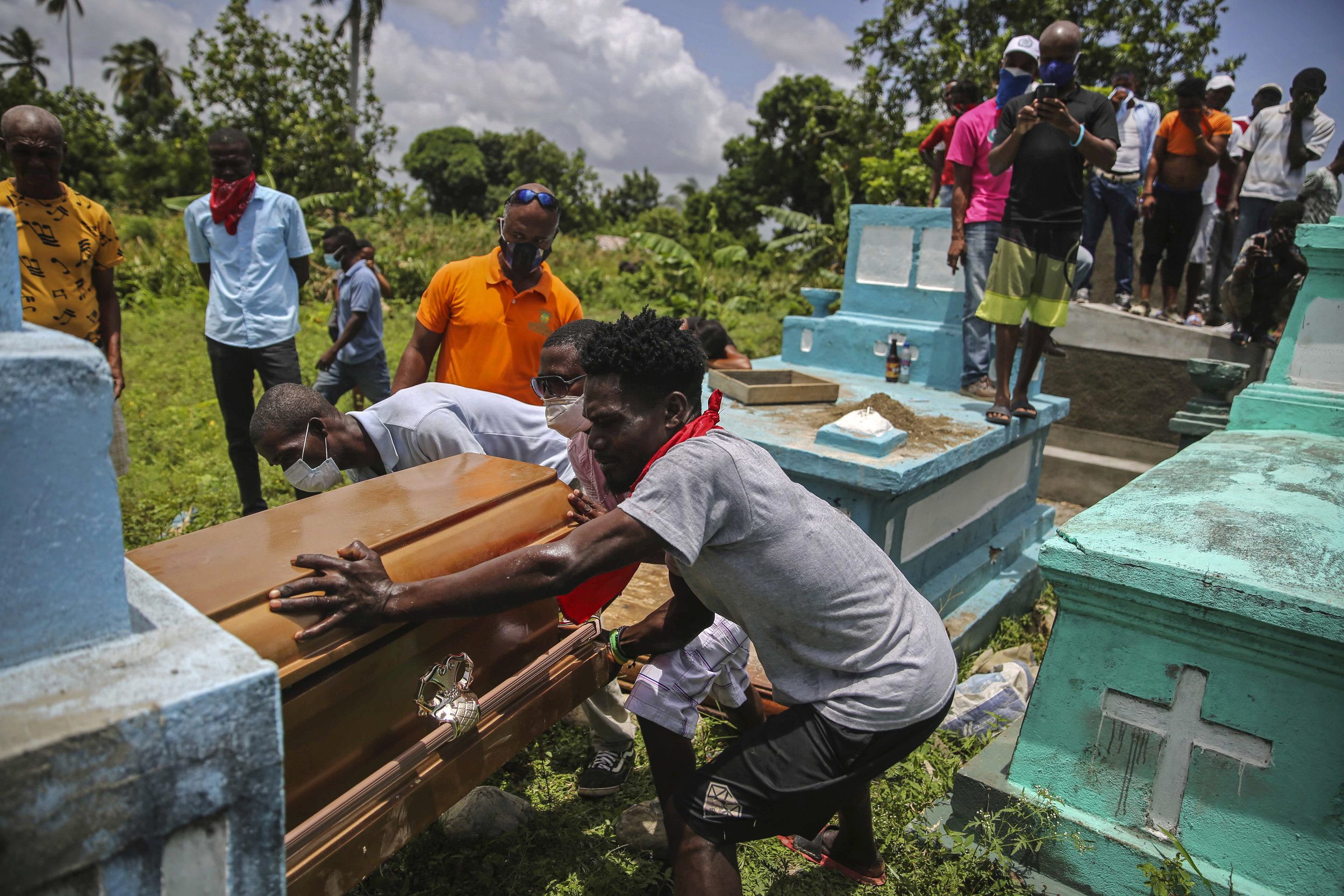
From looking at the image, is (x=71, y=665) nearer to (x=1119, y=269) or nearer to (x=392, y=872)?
(x=392, y=872)

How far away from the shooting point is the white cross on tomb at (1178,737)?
2115 millimetres

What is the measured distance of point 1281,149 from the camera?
6348 mm

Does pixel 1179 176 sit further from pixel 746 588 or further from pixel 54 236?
pixel 54 236

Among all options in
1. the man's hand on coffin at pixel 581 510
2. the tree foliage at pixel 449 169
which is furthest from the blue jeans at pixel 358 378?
the tree foliage at pixel 449 169

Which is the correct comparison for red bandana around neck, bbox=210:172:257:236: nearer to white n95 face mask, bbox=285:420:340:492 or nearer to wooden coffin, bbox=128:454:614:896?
white n95 face mask, bbox=285:420:340:492

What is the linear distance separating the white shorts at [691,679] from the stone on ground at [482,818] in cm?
64

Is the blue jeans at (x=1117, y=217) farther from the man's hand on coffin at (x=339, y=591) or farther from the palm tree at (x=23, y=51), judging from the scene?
the palm tree at (x=23, y=51)

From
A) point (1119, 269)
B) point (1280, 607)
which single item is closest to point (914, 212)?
point (1119, 269)

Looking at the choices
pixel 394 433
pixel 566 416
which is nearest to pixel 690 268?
pixel 566 416

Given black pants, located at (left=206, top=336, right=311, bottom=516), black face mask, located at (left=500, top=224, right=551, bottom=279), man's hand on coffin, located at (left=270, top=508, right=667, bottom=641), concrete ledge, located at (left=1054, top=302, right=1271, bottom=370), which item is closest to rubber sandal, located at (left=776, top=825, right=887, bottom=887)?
man's hand on coffin, located at (left=270, top=508, right=667, bottom=641)

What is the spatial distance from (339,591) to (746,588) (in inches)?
33.0

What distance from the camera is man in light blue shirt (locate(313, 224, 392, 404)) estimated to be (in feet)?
18.7

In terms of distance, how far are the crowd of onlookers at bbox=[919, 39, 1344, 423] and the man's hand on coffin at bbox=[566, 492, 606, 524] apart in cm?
308

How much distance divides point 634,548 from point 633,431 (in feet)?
1.11
